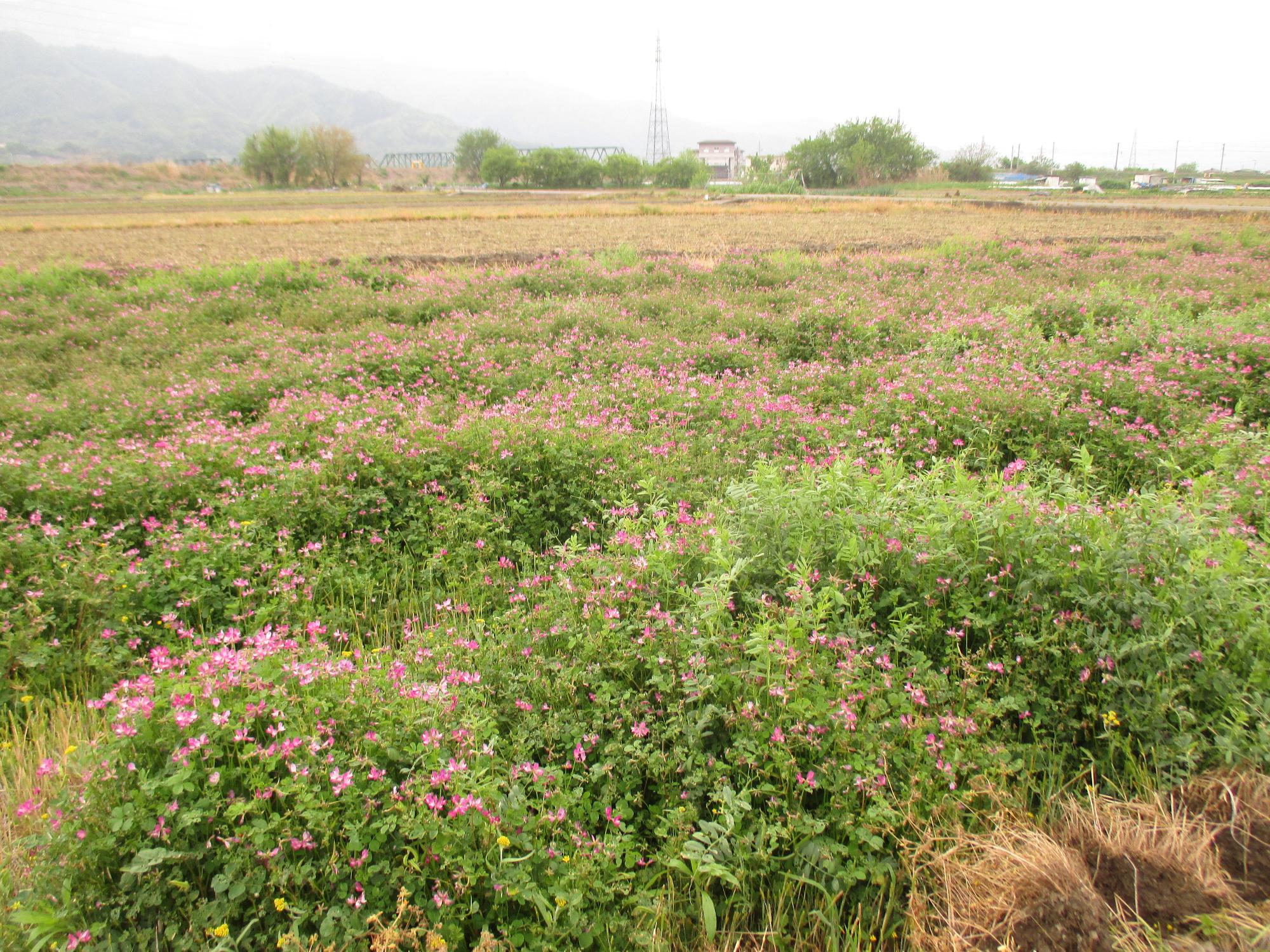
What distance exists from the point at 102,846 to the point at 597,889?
1.73 meters

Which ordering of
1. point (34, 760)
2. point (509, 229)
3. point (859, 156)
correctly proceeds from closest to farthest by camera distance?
point (34, 760) < point (509, 229) < point (859, 156)

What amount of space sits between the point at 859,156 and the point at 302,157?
67738 millimetres

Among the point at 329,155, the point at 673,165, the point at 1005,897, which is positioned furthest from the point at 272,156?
the point at 1005,897

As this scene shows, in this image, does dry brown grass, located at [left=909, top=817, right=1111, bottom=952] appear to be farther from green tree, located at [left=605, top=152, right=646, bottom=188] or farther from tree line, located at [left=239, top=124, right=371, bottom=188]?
tree line, located at [left=239, top=124, right=371, bottom=188]

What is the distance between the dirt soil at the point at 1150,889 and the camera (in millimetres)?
2154

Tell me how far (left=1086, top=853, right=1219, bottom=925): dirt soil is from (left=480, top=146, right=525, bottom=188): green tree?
92.7 metres

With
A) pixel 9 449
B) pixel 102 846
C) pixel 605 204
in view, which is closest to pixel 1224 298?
pixel 102 846

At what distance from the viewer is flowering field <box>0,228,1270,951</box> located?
2.37 m

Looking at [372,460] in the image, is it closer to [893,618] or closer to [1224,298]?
[893,618]

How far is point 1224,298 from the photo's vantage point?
10875mm

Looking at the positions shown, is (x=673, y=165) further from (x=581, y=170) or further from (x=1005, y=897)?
(x=1005, y=897)

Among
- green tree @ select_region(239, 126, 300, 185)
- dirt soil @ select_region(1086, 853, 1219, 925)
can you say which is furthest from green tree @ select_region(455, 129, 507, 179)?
dirt soil @ select_region(1086, 853, 1219, 925)

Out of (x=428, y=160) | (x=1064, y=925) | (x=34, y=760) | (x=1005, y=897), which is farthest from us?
(x=428, y=160)

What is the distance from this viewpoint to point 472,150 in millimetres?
101375
